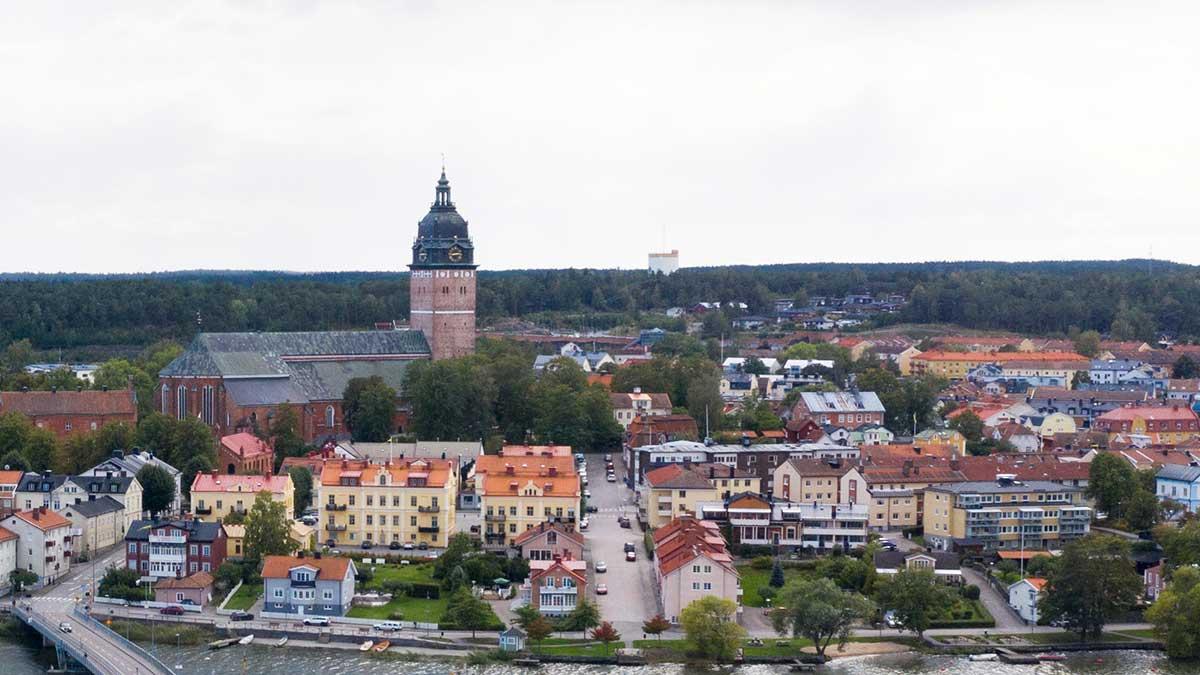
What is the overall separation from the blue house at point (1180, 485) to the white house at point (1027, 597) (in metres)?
10.5

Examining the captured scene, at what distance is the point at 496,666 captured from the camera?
1368 inches

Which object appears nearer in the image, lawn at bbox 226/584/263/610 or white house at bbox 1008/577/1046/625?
white house at bbox 1008/577/1046/625

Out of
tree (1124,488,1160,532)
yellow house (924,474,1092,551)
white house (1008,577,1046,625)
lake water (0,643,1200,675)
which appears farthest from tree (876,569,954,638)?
tree (1124,488,1160,532)

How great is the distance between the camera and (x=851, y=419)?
6362 cm

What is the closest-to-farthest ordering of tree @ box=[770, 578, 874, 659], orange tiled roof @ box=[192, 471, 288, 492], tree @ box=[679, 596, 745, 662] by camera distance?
tree @ box=[679, 596, 745, 662] < tree @ box=[770, 578, 874, 659] < orange tiled roof @ box=[192, 471, 288, 492]

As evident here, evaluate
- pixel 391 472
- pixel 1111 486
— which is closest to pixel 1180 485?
pixel 1111 486

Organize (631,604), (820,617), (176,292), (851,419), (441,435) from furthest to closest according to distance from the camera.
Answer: (176,292) → (851,419) → (441,435) → (631,604) → (820,617)

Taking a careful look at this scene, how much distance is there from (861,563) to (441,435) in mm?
20399

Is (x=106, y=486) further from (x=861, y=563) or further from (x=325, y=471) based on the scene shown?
(x=861, y=563)

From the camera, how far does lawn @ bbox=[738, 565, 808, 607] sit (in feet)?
129

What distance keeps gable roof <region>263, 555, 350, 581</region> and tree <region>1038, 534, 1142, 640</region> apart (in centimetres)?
1592

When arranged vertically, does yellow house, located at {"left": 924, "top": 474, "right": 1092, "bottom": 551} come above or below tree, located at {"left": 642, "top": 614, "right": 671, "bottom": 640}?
above

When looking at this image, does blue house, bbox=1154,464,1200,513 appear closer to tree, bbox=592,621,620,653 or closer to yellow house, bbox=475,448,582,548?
yellow house, bbox=475,448,582,548

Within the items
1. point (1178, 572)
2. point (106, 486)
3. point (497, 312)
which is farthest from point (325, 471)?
point (497, 312)
